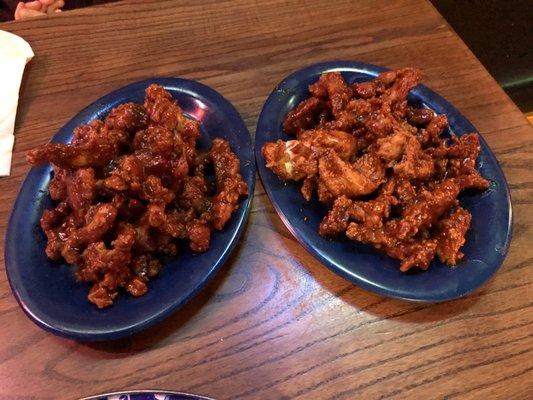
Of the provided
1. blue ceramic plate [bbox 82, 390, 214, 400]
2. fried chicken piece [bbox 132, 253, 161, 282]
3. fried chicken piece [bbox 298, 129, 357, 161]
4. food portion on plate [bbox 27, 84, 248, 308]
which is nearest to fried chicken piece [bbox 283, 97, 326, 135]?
fried chicken piece [bbox 298, 129, 357, 161]

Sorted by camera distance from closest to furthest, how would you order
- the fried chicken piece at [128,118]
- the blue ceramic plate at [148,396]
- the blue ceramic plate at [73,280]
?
the blue ceramic plate at [148,396]
the blue ceramic plate at [73,280]
the fried chicken piece at [128,118]

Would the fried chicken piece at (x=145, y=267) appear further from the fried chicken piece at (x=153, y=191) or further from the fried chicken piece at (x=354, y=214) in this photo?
the fried chicken piece at (x=354, y=214)

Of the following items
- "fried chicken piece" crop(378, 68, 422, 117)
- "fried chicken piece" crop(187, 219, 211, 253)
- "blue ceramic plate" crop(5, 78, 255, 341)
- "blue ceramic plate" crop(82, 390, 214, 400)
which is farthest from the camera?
"fried chicken piece" crop(378, 68, 422, 117)

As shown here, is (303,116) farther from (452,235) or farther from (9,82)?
(9,82)

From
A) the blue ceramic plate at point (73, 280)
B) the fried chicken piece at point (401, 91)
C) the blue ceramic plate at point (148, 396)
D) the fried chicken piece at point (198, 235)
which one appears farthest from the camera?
the fried chicken piece at point (401, 91)

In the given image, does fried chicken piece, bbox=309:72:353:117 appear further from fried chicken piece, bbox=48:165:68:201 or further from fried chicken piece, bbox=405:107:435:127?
fried chicken piece, bbox=48:165:68:201

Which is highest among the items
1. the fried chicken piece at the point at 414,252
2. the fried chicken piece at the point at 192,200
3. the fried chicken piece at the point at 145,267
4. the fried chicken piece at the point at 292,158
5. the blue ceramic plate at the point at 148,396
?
the fried chicken piece at the point at 292,158

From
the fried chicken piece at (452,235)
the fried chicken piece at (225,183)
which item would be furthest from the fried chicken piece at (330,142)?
the fried chicken piece at (452,235)

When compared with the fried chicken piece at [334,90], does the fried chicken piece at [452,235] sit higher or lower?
lower
